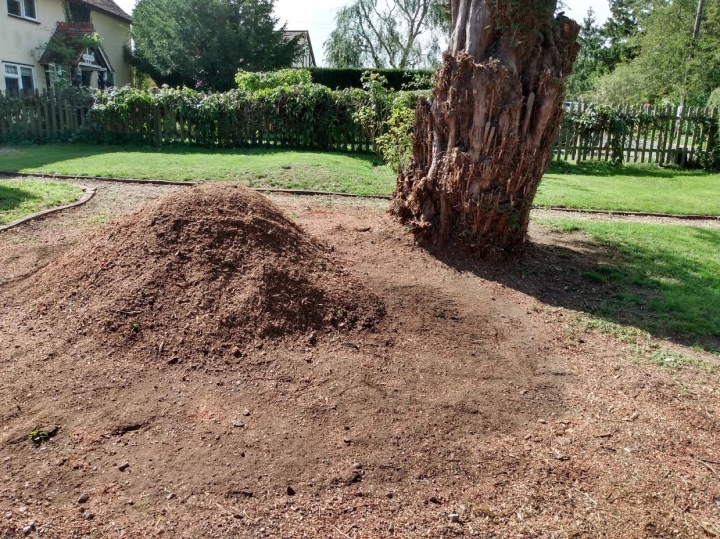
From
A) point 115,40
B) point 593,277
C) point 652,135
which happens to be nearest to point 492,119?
point 593,277

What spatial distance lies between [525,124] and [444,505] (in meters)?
4.09

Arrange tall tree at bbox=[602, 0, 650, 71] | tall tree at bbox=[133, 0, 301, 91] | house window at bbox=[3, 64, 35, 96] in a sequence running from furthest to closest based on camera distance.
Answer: tall tree at bbox=[602, 0, 650, 71] < tall tree at bbox=[133, 0, 301, 91] < house window at bbox=[3, 64, 35, 96]

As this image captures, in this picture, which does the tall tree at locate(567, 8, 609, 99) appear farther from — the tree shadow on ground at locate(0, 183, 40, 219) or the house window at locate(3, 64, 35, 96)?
the tree shadow on ground at locate(0, 183, 40, 219)

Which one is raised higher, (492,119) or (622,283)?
(492,119)

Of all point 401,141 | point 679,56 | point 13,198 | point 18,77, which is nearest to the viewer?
point 401,141

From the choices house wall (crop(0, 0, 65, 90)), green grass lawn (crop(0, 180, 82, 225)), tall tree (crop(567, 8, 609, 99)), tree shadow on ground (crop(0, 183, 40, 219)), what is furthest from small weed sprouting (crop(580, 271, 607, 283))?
tall tree (crop(567, 8, 609, 99))

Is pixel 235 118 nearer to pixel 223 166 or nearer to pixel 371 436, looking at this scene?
pixel 223 166

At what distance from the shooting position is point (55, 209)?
7.77m

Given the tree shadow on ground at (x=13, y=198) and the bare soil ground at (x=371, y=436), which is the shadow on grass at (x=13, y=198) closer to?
the tree shadow on ground at (x=13, y=198)

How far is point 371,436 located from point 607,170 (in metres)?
14.8

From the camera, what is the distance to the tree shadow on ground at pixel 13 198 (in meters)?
7.69

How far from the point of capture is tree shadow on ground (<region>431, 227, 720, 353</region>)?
16.6 ft

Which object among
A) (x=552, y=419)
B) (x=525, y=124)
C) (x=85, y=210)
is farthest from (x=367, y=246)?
(x=85, y=210)

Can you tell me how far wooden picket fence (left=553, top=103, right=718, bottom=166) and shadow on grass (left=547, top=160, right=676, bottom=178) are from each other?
421 millimetres
